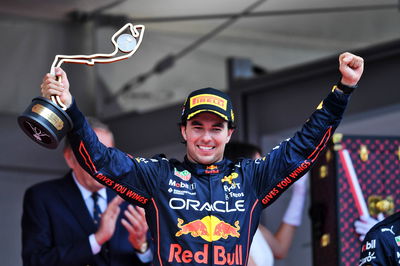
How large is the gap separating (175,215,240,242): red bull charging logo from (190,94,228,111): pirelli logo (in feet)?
1.32

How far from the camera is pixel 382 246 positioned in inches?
149

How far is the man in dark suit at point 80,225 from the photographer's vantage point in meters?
4.25

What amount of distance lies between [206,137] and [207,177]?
15 cm

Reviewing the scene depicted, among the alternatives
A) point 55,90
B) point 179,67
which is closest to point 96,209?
point 55,90

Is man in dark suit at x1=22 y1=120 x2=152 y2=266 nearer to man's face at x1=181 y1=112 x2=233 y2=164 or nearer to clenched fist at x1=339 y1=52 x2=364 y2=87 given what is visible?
man's face at x1=181 y1=112 x2=233 y2=164

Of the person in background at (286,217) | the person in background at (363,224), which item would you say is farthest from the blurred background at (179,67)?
the person in background at (363,224)

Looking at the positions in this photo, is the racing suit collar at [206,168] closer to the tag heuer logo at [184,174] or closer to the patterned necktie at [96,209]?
the tag heuer logo at [184,174]

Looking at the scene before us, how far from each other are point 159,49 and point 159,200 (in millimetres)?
3482

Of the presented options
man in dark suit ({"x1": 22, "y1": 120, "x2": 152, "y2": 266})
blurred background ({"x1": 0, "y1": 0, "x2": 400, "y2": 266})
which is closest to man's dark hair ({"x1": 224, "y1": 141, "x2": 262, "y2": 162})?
man in dark suit ({"x1": 22, "y1": 120, "x2": 152, "y2": 266})

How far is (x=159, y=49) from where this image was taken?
260 inches

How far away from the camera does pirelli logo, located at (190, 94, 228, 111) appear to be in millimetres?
3262

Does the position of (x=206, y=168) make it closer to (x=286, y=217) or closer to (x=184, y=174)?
(x=184, y=174)

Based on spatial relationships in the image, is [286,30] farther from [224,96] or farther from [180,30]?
[224,96]

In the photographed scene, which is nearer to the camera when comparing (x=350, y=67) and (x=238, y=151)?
(x=350, y=67)
